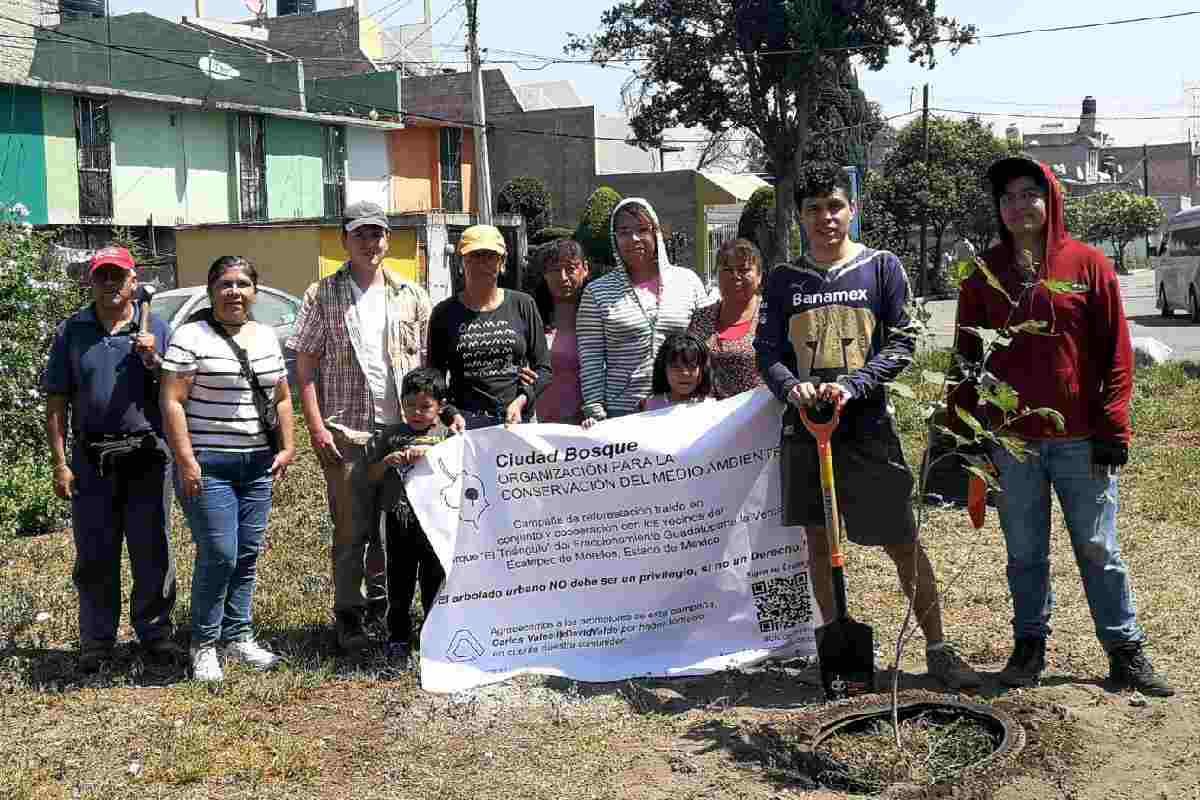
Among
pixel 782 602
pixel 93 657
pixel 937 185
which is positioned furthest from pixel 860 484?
pixel 937 185

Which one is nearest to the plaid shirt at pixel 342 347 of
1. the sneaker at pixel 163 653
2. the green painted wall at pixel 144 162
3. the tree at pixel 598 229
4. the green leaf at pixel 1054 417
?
the sneaker at pixel 163 653

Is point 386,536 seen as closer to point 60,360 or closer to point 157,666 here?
point 157,666

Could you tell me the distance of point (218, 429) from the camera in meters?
5.54

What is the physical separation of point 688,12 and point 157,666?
136 feet

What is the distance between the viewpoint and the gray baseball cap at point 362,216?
5.68 metres

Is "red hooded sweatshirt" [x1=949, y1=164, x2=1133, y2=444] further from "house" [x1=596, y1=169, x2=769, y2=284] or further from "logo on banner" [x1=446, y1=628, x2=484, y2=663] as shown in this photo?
"house" [x1=596, y1=169, x2=769, y2=284]

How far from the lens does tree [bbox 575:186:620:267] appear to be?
33.0 m

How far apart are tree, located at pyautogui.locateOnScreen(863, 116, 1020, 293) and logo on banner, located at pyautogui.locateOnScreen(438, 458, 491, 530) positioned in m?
44.9

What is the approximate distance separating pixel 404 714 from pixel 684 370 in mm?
1844

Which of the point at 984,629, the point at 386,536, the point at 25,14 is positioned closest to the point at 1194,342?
the point at 984,629

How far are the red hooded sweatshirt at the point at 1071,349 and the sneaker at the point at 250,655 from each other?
3.14 m

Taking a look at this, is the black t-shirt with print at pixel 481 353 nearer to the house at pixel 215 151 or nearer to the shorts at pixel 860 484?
the shorts at pixel 860 484

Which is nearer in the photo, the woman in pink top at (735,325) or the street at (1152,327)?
the woman in pink top at (735,325)

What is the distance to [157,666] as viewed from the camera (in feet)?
19.2
